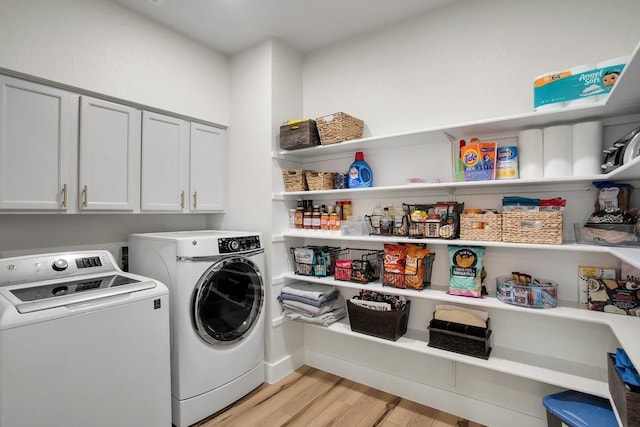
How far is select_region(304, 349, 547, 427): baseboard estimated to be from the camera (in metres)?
1.89

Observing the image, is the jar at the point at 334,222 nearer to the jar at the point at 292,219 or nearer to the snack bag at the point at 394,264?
the jar at the point at 292,219

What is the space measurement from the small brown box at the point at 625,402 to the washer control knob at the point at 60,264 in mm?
2758

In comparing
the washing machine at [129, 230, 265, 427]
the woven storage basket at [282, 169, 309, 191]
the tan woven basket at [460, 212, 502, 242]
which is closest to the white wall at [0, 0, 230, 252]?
the washing machine at [129, 230, 265, 427]

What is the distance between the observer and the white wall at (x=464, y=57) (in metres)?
1.71

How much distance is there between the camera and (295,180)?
2549 millimetres

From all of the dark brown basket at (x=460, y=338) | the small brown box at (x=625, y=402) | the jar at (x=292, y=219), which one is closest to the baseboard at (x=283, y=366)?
the jar at (x=292, y=219)

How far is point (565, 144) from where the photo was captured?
5.31ft

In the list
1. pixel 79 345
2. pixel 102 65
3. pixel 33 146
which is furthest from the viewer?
pixel 102 65

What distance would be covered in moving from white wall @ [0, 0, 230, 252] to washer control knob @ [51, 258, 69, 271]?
236 mm

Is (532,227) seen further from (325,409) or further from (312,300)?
(325,409)

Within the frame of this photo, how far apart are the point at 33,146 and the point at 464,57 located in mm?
2672

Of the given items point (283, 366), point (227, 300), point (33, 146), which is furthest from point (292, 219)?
point (33, 146)

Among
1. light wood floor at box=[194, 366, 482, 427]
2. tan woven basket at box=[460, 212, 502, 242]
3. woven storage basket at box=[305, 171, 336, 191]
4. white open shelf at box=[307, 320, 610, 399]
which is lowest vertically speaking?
light wood floor at box=[194, 366, 482, 427]

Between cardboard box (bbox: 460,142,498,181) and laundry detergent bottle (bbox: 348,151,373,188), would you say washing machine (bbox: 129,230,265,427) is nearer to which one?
laundry detergent bottle (bbox: 348,151,373,188)
